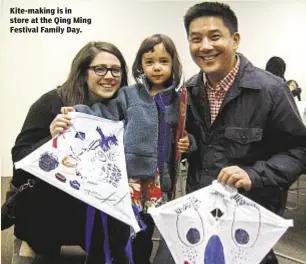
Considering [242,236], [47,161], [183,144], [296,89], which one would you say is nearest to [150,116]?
[183,144]

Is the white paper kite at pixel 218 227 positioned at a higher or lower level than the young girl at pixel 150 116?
lower

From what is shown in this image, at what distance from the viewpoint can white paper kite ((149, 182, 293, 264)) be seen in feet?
4.05

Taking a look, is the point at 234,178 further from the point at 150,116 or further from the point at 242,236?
the point at 150,116

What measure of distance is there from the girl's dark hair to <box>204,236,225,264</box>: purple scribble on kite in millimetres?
531

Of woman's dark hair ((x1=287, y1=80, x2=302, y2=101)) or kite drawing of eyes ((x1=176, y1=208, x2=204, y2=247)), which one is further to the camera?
woman's dark hair ((x1=287, y1=80, x2=302, y2=101))

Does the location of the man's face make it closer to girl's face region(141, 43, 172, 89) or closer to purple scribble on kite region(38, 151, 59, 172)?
girl's face region(141, 43, 172, 89)

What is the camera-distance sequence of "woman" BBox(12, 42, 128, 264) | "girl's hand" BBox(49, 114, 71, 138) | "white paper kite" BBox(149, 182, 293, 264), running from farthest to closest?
"woman" BBox(12, 42, 128, 264) → "girl's hand" BBox(49, 114, 71, 138) → "white paper kite" BBox(149, 182, 293, 264)

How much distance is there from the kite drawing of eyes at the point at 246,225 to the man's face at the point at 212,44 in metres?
0.43

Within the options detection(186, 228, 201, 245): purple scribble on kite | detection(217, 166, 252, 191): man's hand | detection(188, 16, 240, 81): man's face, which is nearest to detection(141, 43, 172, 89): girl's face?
detection(188, 16, 240, 81): man's face

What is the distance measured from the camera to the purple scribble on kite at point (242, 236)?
1246mm

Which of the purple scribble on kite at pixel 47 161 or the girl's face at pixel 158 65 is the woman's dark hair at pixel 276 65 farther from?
the purple scribble on kite at pixel 47 161

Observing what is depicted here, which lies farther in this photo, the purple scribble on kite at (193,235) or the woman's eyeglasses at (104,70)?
the woman's eyeglasses at (104,70)

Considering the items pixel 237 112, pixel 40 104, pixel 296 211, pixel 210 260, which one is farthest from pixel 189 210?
pixel 296 211

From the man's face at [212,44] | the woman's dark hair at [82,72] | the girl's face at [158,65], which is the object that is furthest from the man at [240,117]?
the woman's dark hair at [82,72]
